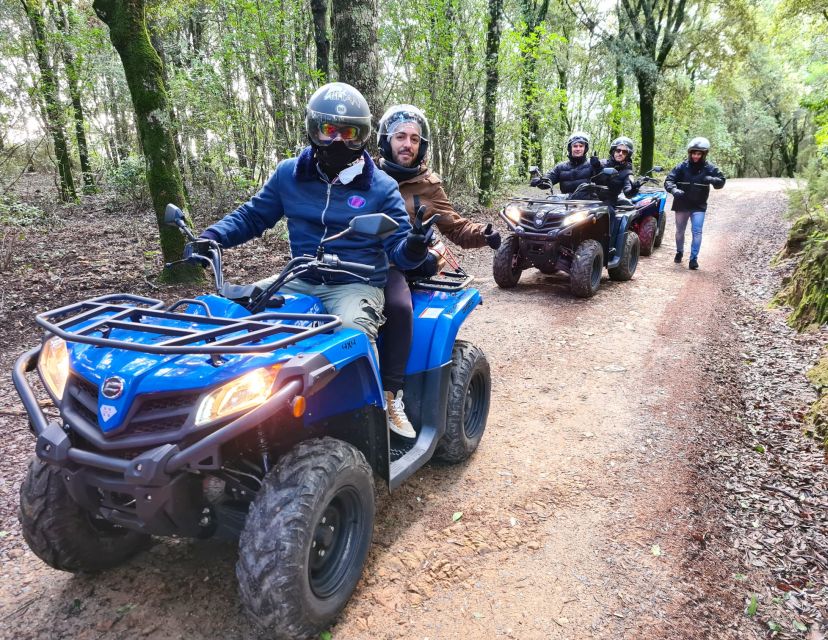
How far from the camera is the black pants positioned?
130 inches

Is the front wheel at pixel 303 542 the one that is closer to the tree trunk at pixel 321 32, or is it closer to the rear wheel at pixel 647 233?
the rear wheel at pixel 647 233

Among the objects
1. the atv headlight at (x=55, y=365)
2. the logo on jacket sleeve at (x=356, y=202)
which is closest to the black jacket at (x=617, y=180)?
the logo on jacket sleeve at (x=356, y=202)

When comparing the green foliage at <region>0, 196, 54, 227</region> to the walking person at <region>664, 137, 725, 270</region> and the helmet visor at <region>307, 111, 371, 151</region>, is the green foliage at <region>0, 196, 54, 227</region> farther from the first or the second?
the walking person at <region>664, 137, 725, 270</region>

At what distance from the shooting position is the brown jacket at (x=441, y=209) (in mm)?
4043

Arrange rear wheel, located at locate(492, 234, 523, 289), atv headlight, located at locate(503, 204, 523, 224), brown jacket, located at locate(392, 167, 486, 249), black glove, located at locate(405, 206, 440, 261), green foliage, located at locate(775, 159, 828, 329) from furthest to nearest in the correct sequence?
rear wheel, located at locate(492, 234, 523, 289) → atv headlight, located at locate(503, 204, 523, 224) → green foliage, located at locate(775, 159, 828, 329) → brown jacket, located at locate(392, 167, 486, 249) → black glove, located at locate(405, 206, 440, 261)

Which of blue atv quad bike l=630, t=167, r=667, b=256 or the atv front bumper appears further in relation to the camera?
blue atv quad bike l=630, t=167, r=667, b=256

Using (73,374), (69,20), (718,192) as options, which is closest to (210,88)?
(69,20)

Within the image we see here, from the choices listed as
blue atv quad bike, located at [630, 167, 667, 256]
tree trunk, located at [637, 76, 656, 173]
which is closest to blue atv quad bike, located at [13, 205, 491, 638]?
blue atv quad bike, located at [630, 167, 667, 256]

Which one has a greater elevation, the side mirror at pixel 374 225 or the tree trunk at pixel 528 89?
the tree trunk at pixel 528 89

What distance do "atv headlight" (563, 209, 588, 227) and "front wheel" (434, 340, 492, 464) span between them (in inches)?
165

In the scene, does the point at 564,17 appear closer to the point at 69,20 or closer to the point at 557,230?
the point at 69,20

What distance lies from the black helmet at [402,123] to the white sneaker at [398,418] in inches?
67.4

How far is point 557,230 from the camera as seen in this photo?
757cm

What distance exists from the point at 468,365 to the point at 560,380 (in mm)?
1876
